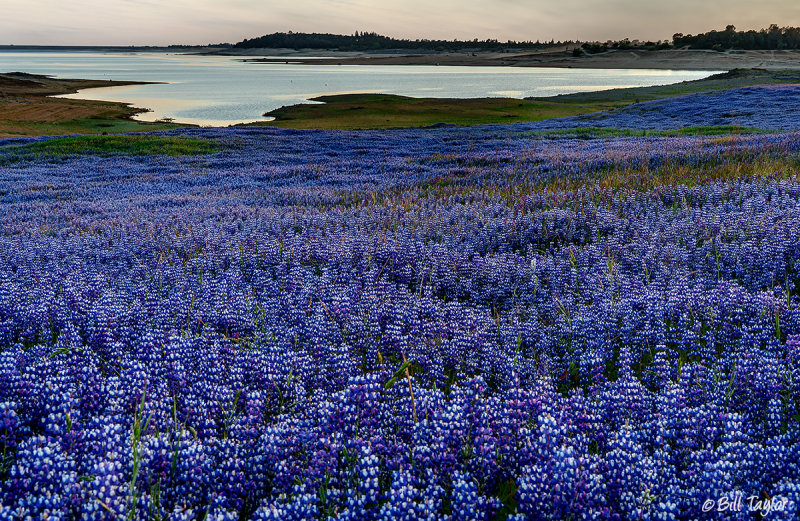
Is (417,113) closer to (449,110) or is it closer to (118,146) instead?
(449,110)

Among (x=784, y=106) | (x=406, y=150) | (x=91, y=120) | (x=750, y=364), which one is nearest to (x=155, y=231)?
(x=750, y=364)

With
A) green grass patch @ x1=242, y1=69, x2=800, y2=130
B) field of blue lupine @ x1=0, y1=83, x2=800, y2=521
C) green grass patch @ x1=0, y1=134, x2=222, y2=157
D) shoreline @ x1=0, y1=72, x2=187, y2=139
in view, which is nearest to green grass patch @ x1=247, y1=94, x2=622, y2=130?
green grass patch @ x1=242, y1=69, x2=800, y2=130

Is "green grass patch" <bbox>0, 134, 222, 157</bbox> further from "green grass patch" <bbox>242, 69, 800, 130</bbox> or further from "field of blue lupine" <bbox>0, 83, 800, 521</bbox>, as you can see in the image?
"field of blue lupine" <bbox>0, 83, 800, 521</bbox>

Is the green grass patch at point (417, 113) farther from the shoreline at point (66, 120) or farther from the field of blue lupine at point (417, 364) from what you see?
the field of blue lupine at point (417, 364)

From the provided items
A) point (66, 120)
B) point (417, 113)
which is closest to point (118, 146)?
point (66, 120)

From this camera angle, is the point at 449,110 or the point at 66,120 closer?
the point at 66,120

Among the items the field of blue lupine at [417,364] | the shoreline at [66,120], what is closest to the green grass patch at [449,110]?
the shoreline at [66,120]

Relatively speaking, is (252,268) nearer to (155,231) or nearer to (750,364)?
(155,231)
